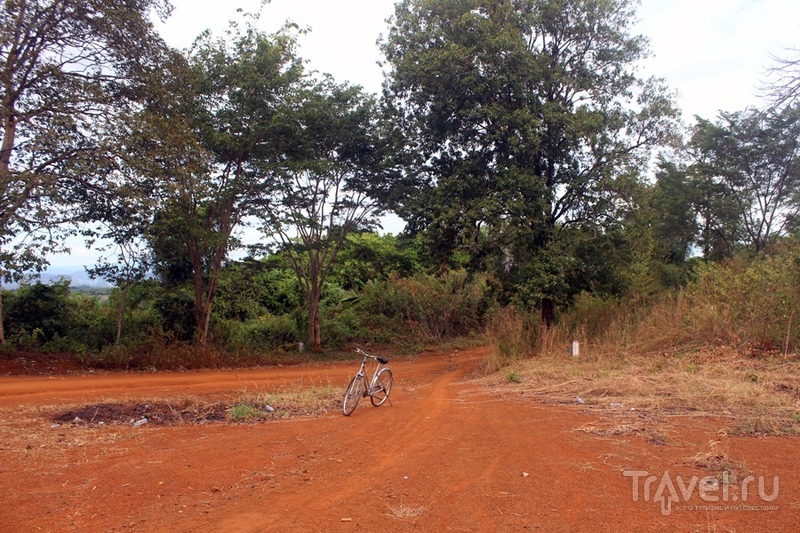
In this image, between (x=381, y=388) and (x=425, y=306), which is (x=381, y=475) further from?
(x=425, y=306)

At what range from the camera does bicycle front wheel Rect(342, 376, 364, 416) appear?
26.1 feet

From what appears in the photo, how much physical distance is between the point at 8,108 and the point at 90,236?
366 cm

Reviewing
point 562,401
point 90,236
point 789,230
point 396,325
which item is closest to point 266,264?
point 90,236

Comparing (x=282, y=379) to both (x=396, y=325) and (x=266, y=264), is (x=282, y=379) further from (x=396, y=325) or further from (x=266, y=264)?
(x=396, y=325)

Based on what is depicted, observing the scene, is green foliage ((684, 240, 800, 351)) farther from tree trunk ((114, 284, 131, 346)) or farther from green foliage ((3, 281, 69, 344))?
green foliage ((3, 281, 69, 344))

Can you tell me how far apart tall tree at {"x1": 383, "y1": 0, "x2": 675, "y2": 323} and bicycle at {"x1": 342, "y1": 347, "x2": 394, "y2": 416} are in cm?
616

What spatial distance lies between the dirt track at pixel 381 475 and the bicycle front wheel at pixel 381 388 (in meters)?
0.62

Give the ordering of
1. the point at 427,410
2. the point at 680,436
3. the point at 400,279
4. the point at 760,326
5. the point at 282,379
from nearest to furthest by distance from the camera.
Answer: the point at 680,436, the point at 427,410, the point at 760,326, the point at 282,379, the point at 400,279

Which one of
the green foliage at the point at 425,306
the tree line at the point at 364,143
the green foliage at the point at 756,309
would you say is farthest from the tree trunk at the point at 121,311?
the green foliage at the point at 756,309

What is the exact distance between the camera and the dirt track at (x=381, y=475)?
403 cm

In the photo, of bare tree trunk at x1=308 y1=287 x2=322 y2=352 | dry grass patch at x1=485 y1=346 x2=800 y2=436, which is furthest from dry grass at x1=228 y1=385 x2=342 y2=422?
bare tree trunk at x1=308 y1=287 x2=322 y2=352

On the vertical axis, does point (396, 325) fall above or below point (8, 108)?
below

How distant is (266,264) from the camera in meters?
18.0

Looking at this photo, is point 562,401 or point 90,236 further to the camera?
point 90,236
